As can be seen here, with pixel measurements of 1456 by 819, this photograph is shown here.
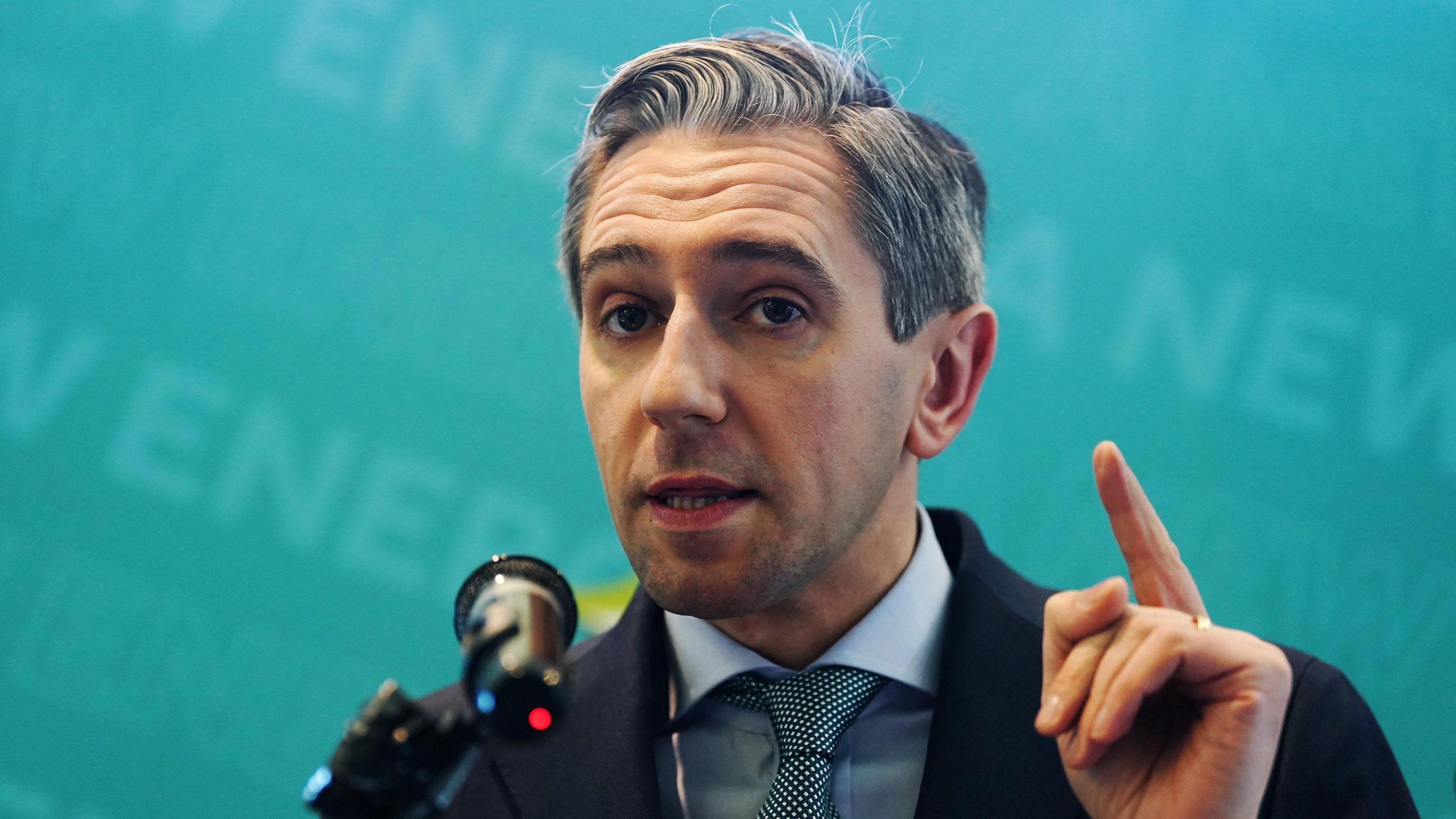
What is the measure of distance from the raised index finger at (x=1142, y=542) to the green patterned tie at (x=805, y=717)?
493 mm

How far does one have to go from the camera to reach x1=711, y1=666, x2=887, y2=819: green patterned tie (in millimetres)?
1639

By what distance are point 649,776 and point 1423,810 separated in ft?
6.75

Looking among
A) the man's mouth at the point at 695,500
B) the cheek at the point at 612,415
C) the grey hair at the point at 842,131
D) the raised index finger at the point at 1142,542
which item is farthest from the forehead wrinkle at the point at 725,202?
the raised index finger at the point at 1142,542

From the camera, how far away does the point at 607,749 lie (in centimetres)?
182

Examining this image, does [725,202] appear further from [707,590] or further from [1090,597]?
[1090,597]

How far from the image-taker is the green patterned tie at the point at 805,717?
1639 mm

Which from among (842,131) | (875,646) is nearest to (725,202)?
(842,131)

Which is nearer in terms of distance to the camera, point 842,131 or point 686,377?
point 686,377

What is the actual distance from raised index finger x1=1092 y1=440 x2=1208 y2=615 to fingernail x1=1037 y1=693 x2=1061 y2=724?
10.0 inches

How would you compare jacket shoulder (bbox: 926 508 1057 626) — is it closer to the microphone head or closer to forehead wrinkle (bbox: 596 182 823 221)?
forehead wrinkle (bbox: 596 182 823 221)

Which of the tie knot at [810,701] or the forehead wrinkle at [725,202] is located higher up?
the forehead wrinkle at [725,202]

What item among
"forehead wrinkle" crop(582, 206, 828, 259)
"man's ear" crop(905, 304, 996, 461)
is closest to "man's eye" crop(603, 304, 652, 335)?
"forehead wrinkle" crop(582, 206, 828, 259)

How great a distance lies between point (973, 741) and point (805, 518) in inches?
17.7

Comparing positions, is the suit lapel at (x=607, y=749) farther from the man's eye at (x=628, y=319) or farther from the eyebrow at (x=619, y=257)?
the eyebrow at (x=619, y=257)
